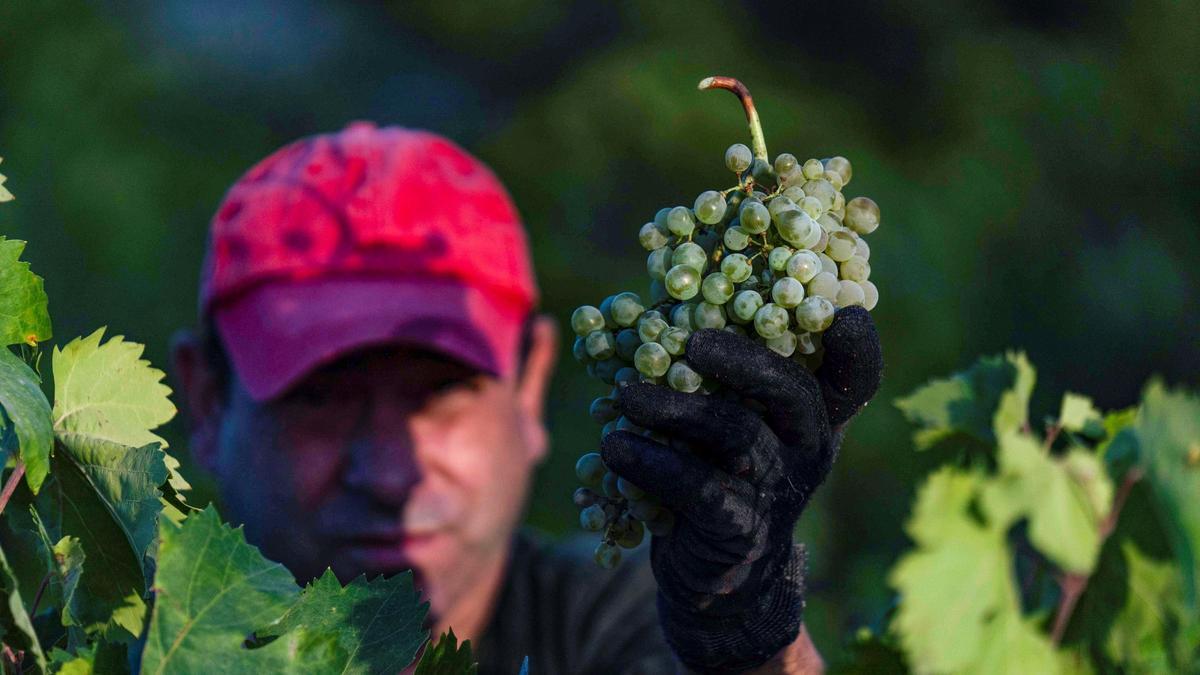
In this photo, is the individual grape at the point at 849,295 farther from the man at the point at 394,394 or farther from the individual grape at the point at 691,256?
the man at the point at 394,394

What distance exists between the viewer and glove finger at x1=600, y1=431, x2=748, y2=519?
1.27 m

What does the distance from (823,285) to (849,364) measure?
0.11 m

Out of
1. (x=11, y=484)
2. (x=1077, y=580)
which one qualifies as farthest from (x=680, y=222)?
(x=11, y=484)

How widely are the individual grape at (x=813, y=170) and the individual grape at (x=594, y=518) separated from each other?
1.28 ft

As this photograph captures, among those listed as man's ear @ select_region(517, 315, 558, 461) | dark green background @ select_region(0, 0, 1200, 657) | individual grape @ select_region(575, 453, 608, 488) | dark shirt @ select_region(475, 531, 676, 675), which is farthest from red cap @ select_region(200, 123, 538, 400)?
dark green background @ select_region(0, 0, 1200, 657)

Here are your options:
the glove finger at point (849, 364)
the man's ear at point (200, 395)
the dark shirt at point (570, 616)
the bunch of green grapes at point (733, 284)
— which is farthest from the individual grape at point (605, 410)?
the man's ear at point (200, 395)

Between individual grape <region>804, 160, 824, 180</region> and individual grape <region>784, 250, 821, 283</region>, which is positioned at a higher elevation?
individual grape <region>804, 160, 824, 180</region>

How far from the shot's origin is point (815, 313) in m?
1.21

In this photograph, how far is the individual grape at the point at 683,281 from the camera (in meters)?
1.23

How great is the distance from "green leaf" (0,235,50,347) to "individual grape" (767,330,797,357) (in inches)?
25.2

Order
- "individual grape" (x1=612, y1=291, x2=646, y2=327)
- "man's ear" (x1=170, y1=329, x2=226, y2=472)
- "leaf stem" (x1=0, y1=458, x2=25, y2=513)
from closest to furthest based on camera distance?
"leaf stem" (x1=0, y1=458, x2=25, y2=513) < "individual grape" (x1=612, y1=291, x2=646, y2=327) < "man's ear" (x1=170, y1=329, x2=226, y2=472)

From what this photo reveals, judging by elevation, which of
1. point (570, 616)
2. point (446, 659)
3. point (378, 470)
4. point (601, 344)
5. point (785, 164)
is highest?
point (785, 164)

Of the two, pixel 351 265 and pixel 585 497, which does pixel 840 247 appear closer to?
pixel 585 497

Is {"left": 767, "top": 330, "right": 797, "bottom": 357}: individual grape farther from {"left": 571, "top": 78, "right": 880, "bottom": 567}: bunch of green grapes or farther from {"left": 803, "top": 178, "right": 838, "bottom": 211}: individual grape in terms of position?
{"left": 803, "top": 178, "right": 838, "bottom": 211}: individual grape
